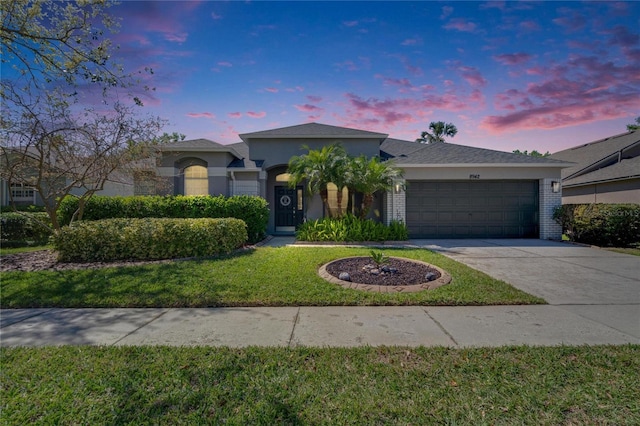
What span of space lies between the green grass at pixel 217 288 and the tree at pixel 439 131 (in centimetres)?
3578

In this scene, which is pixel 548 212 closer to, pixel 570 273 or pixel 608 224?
pixel 608 224

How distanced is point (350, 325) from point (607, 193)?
18.9 metres

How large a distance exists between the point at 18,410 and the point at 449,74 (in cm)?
1235

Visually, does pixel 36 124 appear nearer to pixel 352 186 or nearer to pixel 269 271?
pixel 269 271

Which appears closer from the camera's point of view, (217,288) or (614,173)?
(217,288)

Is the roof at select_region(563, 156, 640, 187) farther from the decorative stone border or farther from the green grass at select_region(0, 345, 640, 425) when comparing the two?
the green grass at select_region(0, 345, 640, 425)

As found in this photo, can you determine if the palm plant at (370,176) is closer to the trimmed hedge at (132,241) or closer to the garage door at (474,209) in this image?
the garage door at (474,209)

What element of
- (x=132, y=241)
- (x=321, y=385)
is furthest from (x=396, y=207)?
(x=321, y=385)

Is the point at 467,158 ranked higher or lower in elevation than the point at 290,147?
lower

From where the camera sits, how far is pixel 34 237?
489 inches

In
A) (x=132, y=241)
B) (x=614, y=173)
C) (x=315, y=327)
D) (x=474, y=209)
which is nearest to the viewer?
(x=315, y=327)

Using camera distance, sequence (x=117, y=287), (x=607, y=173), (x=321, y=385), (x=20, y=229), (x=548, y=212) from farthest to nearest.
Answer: (x=607, y=173) < (x=548, y=212) < (x=20, y=229) < (x=117, y=287) < (x=321, y=385)

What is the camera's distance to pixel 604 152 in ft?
58.5

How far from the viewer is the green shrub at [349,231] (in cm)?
1124
